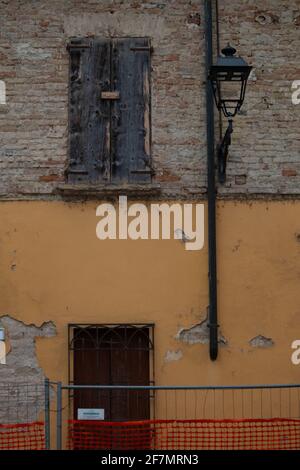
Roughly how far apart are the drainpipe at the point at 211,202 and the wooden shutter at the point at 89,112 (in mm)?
1242

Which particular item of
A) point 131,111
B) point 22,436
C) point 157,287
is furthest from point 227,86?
point 22,436

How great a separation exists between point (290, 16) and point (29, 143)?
145 inches

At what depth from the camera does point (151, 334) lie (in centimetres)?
1005

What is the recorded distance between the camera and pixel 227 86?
1020cm

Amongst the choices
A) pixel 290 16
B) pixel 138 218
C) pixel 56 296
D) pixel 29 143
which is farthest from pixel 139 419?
pixel 290 16

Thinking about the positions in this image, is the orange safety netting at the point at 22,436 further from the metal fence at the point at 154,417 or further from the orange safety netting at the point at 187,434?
the orange safety netting at the point at 187,434

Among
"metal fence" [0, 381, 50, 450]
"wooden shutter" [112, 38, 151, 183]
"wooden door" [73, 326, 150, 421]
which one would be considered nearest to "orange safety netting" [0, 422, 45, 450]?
"metal fence" [0, 381, 50, 450]

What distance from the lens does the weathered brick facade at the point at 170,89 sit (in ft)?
33.7

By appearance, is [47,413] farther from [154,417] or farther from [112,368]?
[154,417]

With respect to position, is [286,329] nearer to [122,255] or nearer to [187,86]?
[122,255]

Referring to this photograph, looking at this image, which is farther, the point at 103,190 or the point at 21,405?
the point at 103,190

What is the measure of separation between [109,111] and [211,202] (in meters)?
1.71
